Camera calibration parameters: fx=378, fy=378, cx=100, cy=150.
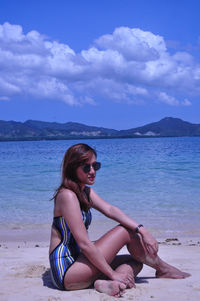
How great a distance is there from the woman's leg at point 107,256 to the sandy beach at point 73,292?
11 centimetres

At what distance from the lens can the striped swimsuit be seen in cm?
333

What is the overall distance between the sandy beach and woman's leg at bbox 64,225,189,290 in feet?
0.35

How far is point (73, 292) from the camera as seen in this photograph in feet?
11.1

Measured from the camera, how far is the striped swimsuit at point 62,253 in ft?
10.9

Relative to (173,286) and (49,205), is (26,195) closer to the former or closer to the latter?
(49,205)

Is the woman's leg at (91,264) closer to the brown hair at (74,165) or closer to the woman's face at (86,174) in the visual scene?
→ the brown hair at (74,165)

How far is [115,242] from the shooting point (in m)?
3.47

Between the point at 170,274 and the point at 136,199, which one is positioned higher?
the point at 170,274

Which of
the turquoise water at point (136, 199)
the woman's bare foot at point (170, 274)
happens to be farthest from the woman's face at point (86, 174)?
the turquoise water at point (136, 199)

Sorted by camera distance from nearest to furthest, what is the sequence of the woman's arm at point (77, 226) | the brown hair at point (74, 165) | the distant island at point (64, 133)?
1. the woman's arm at point (77, 226)
2. the brown hair at point (74, 165)
3. the distant island at point (64, 133)

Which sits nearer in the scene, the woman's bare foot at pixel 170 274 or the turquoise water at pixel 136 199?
the woman's bare foot at pixel 170 274

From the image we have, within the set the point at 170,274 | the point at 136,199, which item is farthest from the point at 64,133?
the point at 170,274

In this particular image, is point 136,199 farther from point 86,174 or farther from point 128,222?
point 86,174

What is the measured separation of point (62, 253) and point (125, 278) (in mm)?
615
